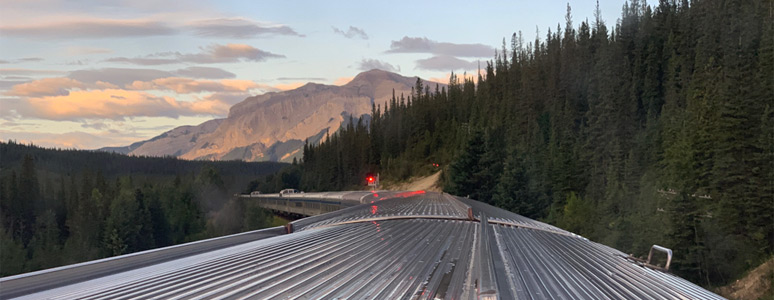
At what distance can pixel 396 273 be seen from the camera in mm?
8086

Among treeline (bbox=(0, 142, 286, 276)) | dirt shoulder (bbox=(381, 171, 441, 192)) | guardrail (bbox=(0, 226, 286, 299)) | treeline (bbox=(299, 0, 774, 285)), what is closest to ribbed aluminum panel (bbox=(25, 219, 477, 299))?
guardrail (bbox=(0, 226, 286, 299))

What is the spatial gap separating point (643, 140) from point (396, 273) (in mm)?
62383

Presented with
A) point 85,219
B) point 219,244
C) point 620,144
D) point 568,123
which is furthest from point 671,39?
point 85,219

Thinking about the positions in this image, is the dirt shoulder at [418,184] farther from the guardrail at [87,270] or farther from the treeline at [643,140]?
the guardrail at [87,270]

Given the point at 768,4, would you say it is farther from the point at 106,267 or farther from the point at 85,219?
the point at 85,219

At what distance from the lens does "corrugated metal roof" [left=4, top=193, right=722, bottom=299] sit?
671 centimetres

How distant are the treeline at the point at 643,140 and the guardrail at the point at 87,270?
33814 millimetres

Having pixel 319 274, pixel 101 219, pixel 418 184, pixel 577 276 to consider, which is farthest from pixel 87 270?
pixel 101 219

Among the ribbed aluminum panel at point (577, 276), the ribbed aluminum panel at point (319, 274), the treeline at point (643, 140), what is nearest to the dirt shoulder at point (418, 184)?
the treeline at point (643, 140)

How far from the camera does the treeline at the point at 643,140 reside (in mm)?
40031

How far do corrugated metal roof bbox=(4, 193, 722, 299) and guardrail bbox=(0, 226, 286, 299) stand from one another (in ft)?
1.35

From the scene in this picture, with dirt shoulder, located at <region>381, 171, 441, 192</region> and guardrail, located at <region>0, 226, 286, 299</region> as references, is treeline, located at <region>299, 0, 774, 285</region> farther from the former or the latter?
guardrail, located at <region>0, 226, 286, 299</region>

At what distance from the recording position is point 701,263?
127 feet

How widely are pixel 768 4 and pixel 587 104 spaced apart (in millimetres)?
24990
